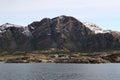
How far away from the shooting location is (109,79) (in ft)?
492

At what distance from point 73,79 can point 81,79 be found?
394 cm

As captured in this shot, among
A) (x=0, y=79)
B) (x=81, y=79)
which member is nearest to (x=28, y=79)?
(x=0, y=79)

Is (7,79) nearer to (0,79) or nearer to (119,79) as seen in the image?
(0,79)

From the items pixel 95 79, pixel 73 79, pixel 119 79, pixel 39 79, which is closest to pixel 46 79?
pixel 39 79

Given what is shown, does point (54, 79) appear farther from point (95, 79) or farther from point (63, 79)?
point (95, 79)

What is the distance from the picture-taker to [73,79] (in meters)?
152

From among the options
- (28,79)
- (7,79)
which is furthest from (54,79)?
(7,79)

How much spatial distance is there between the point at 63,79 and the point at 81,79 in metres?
8.90

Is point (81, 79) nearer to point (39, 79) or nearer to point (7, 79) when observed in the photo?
point (39, 79)

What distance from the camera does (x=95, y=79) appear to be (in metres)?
149

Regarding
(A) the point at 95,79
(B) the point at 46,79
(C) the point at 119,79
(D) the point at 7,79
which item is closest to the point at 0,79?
(D) the point at 7,79

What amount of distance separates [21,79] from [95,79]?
117 feet

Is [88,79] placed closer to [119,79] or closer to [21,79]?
[119,79]

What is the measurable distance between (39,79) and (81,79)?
67.7 ft
